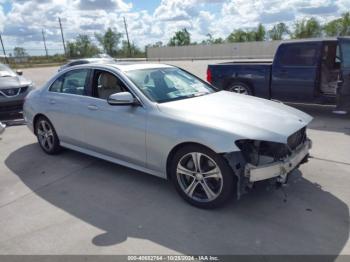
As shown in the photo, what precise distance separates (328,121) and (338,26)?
177 feet

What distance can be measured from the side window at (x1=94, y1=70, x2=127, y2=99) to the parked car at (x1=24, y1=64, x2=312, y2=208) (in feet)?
0.05

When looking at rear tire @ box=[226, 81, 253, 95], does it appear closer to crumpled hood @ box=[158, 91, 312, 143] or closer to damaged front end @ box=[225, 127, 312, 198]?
crumpled hood @ box=[158, 91, 312, 143]

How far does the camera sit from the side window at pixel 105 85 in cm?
466

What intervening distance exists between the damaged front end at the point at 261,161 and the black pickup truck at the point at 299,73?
434 centimetres

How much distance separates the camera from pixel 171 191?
4289 mm

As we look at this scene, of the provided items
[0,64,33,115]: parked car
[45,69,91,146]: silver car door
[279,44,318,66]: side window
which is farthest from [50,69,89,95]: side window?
[279,44,318,66]: side window

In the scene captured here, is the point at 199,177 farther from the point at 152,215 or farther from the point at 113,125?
the point at 113,125

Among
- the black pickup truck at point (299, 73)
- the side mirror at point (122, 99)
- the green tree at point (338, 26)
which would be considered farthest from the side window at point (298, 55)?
the green tree at point (338, 26)

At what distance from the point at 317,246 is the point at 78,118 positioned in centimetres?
352

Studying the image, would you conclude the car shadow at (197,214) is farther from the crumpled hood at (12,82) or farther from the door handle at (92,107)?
the crumpled hood at (12,82)

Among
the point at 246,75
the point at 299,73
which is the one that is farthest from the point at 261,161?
the point at 246,75

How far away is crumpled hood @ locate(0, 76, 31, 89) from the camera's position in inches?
335

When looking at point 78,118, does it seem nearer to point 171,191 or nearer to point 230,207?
point 171,191

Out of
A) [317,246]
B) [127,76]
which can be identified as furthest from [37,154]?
[317,246]
